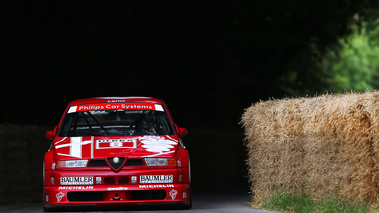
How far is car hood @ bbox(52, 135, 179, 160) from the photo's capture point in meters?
11.0

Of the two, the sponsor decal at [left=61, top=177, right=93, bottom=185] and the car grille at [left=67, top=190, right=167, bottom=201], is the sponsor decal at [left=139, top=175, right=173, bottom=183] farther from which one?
the sponsor decal at [left=61, top=177, right=93, bottom=185]

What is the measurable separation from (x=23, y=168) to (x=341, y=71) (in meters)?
51.5

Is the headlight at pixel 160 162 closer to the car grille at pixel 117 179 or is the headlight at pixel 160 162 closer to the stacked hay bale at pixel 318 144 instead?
the car grille at pixel 117 179

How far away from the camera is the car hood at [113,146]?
1099 centimetres

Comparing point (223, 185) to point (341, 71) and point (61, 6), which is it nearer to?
point (61, 6)

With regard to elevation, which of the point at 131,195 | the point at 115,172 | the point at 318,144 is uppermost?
the point at 318,144

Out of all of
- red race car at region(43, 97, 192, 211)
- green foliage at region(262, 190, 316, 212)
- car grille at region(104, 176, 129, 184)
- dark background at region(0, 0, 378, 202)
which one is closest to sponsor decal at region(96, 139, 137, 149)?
red race car at region(43, 97, 192, 211)

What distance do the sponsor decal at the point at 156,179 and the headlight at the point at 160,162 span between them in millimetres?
188

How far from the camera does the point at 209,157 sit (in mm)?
22562

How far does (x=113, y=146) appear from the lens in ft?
36.6

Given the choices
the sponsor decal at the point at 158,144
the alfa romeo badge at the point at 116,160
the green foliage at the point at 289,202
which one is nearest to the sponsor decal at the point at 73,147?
the alfa romeo badge at the point at 116,160

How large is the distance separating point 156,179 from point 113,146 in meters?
0.83

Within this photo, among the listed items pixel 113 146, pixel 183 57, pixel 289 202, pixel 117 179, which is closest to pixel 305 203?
pixel 289 202

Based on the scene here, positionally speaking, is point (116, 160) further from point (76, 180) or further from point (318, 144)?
point (318, 144)
